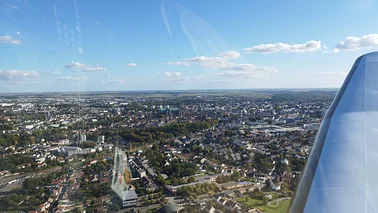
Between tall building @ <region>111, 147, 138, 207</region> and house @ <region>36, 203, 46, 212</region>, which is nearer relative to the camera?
house @ <region>36, 203, 46, 212</region>

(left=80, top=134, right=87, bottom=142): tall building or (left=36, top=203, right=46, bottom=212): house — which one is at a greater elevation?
(left=80, top=134, right=87, bottom=142): tall building

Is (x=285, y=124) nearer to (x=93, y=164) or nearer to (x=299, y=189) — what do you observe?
(x=93, y=164)

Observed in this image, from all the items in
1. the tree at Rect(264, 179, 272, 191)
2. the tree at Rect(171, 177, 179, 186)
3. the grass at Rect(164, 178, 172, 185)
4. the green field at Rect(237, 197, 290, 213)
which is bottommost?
the grass at Rect(164, 178, 172, 185)

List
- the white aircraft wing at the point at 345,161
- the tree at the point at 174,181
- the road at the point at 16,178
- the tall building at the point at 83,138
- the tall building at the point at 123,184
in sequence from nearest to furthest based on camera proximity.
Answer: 1. the white aircraft wing at the point at 345,161
2. the tall building at the point at 123,184
3. the road at the point at 16,178
4. the tree at the point at 174,181
5. the tall building at the point at 83,138

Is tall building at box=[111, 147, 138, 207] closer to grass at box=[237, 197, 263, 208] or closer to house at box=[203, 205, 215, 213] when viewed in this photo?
house at box=[203, 205, 215, 213]

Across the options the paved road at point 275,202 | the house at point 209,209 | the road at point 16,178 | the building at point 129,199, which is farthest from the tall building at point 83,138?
the paved road at point 275,202

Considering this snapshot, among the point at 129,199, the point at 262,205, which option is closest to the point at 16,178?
the point at 129,199

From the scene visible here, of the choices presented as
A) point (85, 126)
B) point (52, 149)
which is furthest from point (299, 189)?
point (85, 126)

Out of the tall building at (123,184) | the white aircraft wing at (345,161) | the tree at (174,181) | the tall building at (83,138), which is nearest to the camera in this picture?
the white aircraft wing at (345,161)

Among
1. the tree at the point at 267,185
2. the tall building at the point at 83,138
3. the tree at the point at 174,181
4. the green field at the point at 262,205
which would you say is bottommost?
the tree at the point at 174,181

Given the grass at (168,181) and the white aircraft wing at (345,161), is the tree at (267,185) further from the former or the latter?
the white aircraft wing at (345,161)

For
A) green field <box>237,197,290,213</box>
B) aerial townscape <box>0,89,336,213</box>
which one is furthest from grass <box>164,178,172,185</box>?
green field <box>237,197,290,213</box>
